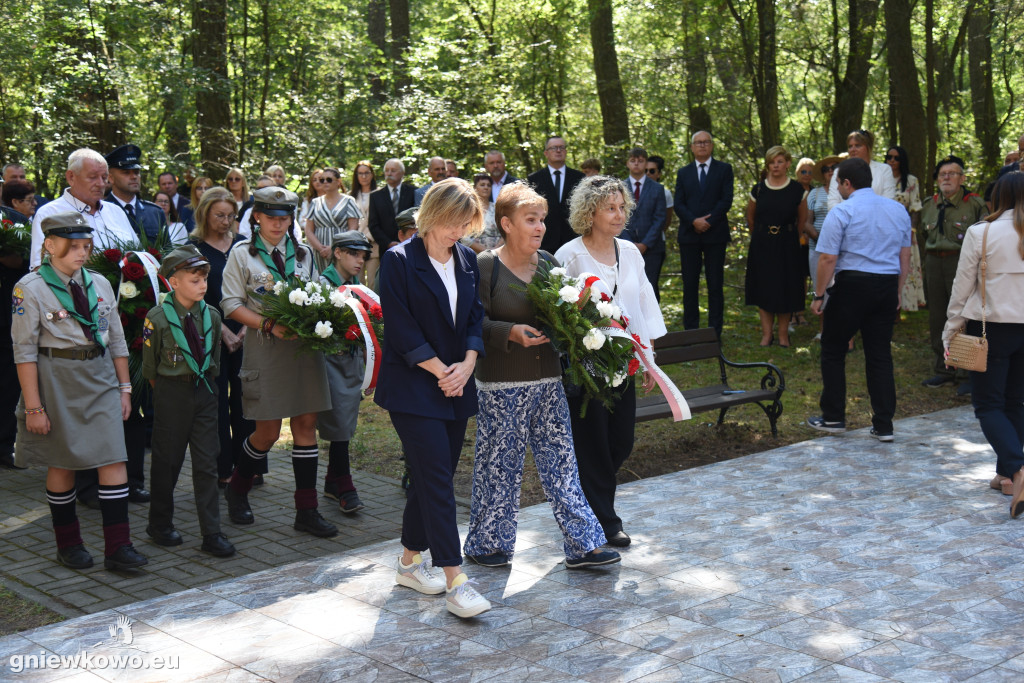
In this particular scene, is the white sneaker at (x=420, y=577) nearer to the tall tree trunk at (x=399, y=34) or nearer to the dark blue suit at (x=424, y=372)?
the dark blue suit at (x=424, y=372)

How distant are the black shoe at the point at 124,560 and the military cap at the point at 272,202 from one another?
2.28 m

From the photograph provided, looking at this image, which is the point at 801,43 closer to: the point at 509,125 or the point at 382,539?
the point at 509,125

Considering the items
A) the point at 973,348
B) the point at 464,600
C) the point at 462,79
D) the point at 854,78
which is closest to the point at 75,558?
the point at 464,600

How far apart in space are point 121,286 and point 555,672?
426cm

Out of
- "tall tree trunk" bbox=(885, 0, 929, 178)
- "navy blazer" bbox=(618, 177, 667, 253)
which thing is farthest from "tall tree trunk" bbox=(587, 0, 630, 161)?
"navy blazer" bbox=(618, 177, 667, 253)

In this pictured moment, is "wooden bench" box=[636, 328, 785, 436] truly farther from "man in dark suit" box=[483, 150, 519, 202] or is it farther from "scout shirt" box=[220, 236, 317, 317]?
"man in dark suit" box=[483, 150, 519, 202]

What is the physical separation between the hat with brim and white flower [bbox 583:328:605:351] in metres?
8.82

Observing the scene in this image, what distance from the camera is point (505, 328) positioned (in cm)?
534

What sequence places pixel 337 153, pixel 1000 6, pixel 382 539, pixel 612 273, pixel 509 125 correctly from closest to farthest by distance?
pixel 612 273, pixel 382 539, pixel 1000 6, pixel 509 125, pixel 337 153

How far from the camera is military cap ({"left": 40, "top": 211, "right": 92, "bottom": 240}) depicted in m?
5.82

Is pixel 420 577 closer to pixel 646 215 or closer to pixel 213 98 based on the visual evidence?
pixel 646 215

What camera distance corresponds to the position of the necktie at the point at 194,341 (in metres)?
6.24

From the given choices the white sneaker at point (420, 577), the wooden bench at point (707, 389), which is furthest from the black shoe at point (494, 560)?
the wooden bench at point (707, 389)

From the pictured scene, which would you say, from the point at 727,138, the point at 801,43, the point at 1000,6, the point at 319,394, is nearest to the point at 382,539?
the point at 319,394
